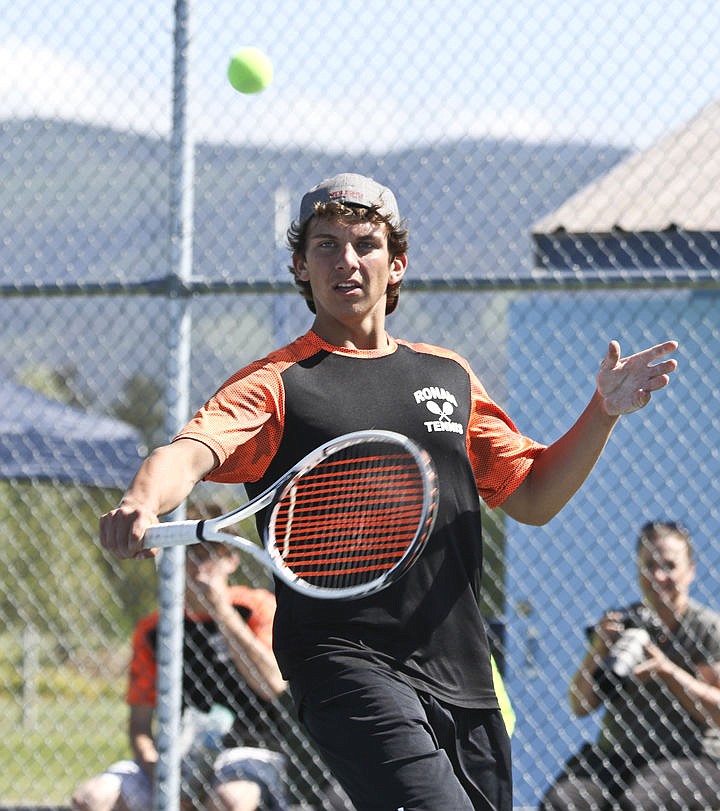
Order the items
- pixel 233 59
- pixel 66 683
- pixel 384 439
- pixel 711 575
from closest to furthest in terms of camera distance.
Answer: pixel 384 439 < pixel 233 59 < pixel 711 575 < pixel 66 683

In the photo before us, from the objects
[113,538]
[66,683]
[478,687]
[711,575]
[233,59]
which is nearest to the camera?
[113,538]

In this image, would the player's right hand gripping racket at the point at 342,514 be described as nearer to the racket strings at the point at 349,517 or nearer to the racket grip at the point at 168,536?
the racket strings at the point at 349,517

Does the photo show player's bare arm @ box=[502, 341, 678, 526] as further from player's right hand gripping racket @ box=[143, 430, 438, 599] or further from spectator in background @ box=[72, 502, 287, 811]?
spectator in background @ box=[72, 502, 287, 811]

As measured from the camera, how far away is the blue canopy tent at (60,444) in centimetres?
567

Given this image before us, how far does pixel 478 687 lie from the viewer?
2576 millimetres

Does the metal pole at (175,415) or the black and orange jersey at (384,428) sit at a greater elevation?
the metal pole at (175,415)

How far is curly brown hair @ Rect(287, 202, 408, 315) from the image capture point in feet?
8.74

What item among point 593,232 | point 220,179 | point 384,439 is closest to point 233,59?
point 220,179

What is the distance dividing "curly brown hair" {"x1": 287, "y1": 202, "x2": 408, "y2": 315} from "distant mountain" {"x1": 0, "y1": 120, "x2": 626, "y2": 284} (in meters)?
1.26

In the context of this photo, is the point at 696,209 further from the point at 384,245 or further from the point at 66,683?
the point at 66,683

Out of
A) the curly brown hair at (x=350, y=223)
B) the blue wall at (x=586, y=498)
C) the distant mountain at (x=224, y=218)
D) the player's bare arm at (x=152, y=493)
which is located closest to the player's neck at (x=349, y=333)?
the curly brown hair at (x=350, y=223)

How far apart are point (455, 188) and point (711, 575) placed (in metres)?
1.90

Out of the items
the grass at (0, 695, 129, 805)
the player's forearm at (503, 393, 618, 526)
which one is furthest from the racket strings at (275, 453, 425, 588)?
the grass at (0, 695, 129, 805)

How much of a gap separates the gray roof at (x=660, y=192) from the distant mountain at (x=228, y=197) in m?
0.15
